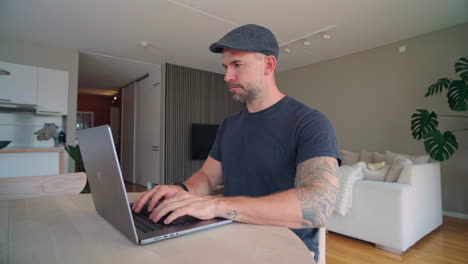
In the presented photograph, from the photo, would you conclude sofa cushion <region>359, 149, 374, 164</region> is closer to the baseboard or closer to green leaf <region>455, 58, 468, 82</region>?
the baseboard

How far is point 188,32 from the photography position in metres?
3.83

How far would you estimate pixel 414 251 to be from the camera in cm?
236

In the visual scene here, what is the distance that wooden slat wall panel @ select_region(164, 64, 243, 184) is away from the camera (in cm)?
533

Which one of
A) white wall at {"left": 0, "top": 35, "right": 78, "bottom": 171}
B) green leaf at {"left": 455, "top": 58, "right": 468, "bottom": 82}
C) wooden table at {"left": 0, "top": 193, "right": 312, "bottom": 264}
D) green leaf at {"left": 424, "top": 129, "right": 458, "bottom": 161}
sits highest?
white wall at {"left": 0, "top": 35, "right": 78, "bottom": 171}

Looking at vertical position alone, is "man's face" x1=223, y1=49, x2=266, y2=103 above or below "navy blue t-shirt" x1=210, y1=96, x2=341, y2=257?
above

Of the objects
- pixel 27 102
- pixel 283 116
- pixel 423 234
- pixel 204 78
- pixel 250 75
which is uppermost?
pixel 204 78

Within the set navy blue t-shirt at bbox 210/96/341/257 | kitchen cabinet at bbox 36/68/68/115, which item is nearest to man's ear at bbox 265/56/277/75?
navy blue t-shirt at bbox 210/96/341/257

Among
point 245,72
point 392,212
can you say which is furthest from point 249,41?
point 392,212

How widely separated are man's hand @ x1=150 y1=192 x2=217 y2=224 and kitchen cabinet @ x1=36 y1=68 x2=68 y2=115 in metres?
4.53

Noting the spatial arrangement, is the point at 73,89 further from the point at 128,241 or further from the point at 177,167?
the point at 128,241

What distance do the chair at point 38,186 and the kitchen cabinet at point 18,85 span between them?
3694 mm

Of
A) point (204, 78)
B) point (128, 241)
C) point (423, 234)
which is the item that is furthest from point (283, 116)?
point (204, 78)

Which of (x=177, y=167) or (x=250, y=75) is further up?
(x=250, y=75)

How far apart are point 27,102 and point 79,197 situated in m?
4.07
